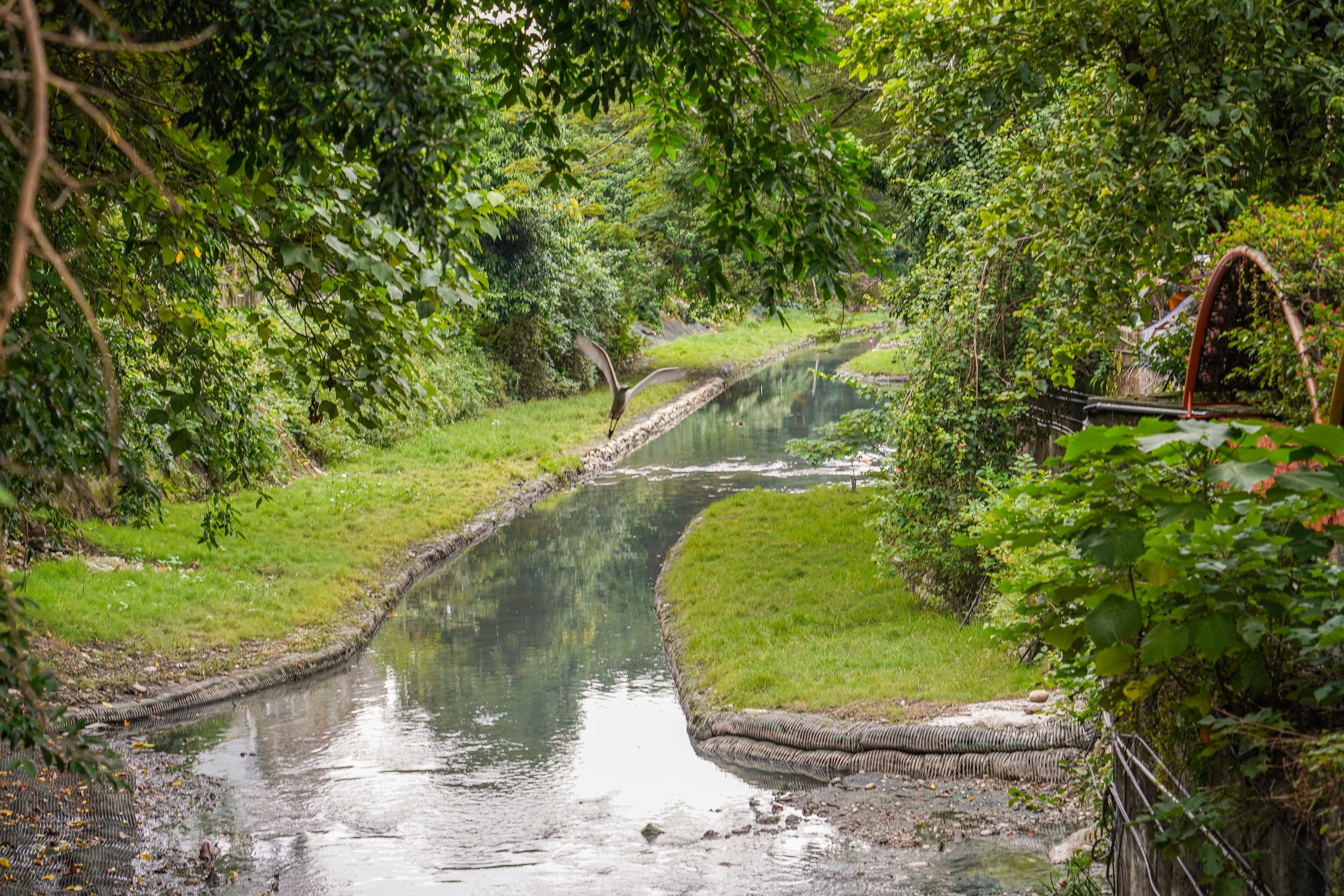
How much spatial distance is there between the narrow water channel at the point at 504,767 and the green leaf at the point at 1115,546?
4.05 m

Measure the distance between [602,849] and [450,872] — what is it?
1043mm

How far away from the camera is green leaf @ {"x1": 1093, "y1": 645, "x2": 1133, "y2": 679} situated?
254 cm

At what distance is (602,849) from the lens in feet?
24.5

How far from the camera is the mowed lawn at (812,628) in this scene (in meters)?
9.67

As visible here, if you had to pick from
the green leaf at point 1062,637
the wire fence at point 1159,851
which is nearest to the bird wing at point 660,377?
the wire fence at point 1159,851

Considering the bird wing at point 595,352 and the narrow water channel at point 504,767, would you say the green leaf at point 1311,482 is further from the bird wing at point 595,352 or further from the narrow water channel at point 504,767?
the bird wing at point 595,352

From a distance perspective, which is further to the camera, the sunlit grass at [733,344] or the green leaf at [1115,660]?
the sunlit grass at [733,344]

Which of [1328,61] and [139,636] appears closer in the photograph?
[1328,61]

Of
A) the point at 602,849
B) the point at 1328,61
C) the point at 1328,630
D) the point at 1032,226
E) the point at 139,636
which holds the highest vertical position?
the point at 1328,61

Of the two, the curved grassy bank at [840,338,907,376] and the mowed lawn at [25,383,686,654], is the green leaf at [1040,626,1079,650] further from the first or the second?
the curved grassy bank at [840,338,907,376]

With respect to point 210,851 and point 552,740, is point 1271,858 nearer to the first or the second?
point 210,851

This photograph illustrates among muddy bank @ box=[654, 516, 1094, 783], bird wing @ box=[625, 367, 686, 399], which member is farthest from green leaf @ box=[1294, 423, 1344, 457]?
bird wing @ box=[625, 367, 686, 399]

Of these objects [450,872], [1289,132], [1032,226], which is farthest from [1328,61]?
[450,872]

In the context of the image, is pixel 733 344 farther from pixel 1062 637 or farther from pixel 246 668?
pixel 1062 637
